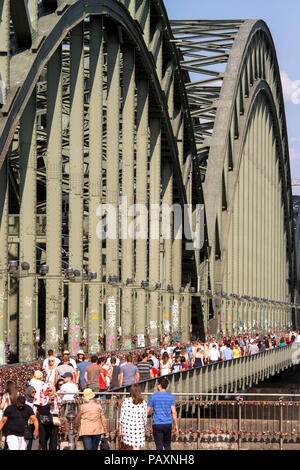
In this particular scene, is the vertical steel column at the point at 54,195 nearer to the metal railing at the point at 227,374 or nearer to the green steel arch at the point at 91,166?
the green steel arch at the point at 91,166

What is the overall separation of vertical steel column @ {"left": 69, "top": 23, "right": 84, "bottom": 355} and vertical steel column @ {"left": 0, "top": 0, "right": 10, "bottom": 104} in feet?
26.1

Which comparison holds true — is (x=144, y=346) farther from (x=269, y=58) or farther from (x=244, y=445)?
(x=269, y=58)

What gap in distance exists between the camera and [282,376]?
68.8m

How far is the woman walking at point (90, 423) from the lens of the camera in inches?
669

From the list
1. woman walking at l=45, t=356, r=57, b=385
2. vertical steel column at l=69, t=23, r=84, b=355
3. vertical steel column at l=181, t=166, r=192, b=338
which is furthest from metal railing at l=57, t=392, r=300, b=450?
vertical steel column at l=181, t=166, r=192, b=338

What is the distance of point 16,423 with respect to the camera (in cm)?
1642

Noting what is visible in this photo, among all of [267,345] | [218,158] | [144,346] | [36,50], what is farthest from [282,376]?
[36,50]

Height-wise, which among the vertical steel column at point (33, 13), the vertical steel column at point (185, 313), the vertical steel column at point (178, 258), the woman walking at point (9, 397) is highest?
the vertical steel column at point (33, 13)

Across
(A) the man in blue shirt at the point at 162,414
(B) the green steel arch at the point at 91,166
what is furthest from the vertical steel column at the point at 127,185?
(A) the man in blue shirt at the point at 162,414

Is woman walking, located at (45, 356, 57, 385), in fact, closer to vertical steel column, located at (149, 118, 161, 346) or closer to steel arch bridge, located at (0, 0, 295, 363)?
steel arch bridge, located at (0, 0, 295, 363)

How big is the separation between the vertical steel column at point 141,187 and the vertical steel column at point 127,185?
139 cm

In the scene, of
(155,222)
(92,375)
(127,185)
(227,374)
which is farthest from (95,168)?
(92,375)

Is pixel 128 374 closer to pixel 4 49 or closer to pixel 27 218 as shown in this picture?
pixel 27 218

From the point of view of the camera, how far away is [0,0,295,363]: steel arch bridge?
28344 millimetres
